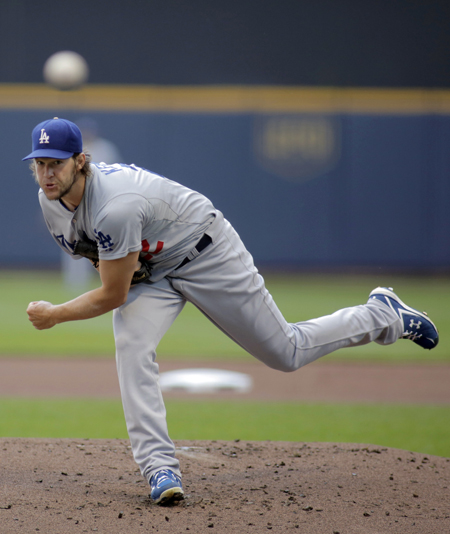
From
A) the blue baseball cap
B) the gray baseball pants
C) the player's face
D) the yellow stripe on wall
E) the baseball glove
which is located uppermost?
the yellow stripe on wall

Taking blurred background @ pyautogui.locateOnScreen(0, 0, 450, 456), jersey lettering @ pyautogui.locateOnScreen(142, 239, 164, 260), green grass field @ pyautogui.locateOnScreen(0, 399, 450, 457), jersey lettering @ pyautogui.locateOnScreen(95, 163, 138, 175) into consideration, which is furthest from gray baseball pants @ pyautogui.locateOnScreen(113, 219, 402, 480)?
blurred background @ pyautogui.locateOnScreen(0, 0, 450, 456)

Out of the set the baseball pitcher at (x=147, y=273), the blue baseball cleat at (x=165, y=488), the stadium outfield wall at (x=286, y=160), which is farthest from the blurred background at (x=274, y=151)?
the blue baseball cleat at (x=165, y=488)

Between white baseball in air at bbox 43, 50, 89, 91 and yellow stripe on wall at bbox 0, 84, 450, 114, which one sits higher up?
white baseball in air at bbox 43, 50, 89, 91

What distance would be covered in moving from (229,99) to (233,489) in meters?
11.6

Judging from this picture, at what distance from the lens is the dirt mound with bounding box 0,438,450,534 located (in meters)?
2.36

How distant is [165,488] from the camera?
8.13 ft

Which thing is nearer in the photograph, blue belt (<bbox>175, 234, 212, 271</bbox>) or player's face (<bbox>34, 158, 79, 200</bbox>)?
player's face (<bbox>34, 158, 79, 200</bbox>)

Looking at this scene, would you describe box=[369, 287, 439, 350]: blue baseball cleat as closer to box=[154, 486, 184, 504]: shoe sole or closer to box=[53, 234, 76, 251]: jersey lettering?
box=[154, 486, 184, 504]: shoe sole

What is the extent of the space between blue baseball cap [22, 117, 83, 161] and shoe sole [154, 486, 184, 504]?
1253 mm

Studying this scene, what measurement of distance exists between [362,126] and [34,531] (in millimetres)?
11967

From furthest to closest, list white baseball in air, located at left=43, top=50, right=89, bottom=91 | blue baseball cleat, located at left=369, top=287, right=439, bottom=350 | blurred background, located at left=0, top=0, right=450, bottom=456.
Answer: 1. blurred background, located at left=0, top=0, right=450, bottom=456
2. white baseball in air, located at left=43, top=50, right=89, bottom=91
3. blue baseball cleat, located at left=369, top=287, right=439, bottom=350

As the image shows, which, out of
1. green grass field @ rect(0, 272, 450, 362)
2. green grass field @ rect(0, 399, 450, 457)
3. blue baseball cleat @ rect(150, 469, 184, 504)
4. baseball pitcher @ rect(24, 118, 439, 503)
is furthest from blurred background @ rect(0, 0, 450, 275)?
blue baseball cleat @ rect(150, 469, 184, 504)

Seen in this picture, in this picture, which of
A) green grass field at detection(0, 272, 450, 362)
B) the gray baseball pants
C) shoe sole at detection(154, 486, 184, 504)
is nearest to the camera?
shoe sole at detection(154, 486, 184, 504)

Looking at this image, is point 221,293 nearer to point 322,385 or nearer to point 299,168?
point 322,385
